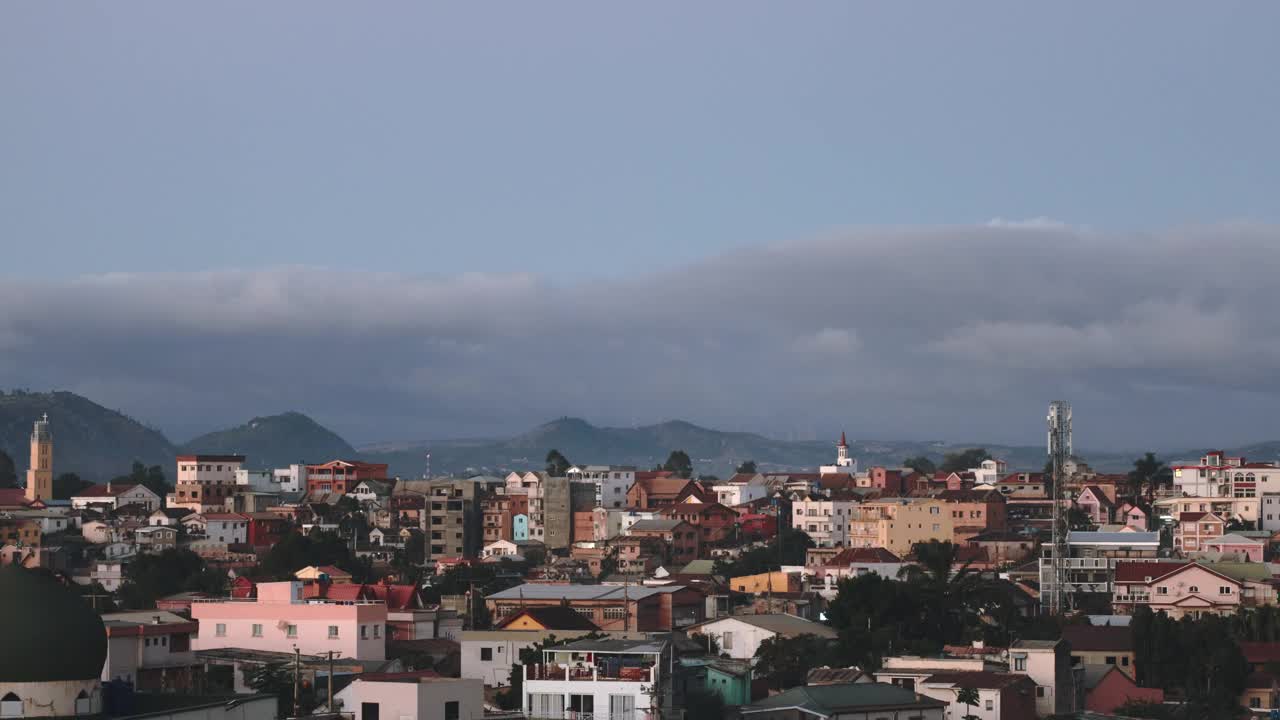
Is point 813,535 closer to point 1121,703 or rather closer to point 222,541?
point 222,541

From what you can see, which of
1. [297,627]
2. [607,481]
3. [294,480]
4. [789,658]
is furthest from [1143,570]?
[294,480]

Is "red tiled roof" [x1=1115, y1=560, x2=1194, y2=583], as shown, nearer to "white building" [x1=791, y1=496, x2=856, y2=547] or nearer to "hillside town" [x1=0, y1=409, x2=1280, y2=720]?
"hillside town" [x1=0, y1=409, x2=1280, y2=720]

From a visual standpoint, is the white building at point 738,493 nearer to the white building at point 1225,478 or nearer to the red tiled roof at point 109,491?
the white building at point 1225,478

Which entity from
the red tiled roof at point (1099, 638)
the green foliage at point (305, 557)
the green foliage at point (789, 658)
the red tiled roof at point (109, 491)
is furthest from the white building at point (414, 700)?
the red tiled roof at point (109, 491)

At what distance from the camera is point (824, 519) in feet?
325

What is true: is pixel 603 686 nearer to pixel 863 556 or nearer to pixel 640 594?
pixel 640 594

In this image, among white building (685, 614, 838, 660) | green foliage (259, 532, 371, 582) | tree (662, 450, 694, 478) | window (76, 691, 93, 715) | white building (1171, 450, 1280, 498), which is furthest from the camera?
tree (662, 450, 694, 478)

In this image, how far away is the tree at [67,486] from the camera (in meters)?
125

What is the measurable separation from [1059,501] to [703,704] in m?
32.9

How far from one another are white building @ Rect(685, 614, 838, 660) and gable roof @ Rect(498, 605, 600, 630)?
3073mm

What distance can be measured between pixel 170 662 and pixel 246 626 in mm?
5424

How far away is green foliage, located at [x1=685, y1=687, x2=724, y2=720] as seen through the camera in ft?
146

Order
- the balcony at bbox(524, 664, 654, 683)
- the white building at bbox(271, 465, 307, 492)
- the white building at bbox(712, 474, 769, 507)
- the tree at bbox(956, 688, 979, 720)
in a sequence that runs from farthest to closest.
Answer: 1. the white building at bbox(271, 465, 307, 492)
2. the white building at bbox(712, 474, 769, 507)
3. the tree at bbox(956, 688, 979, 720)
4. the balcony at bbox(524, 664, 654, 683)

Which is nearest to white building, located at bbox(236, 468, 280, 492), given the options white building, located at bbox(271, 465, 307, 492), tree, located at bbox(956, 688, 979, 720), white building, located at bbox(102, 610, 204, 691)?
white building, located at bbox(271, 465, 307, 492)
